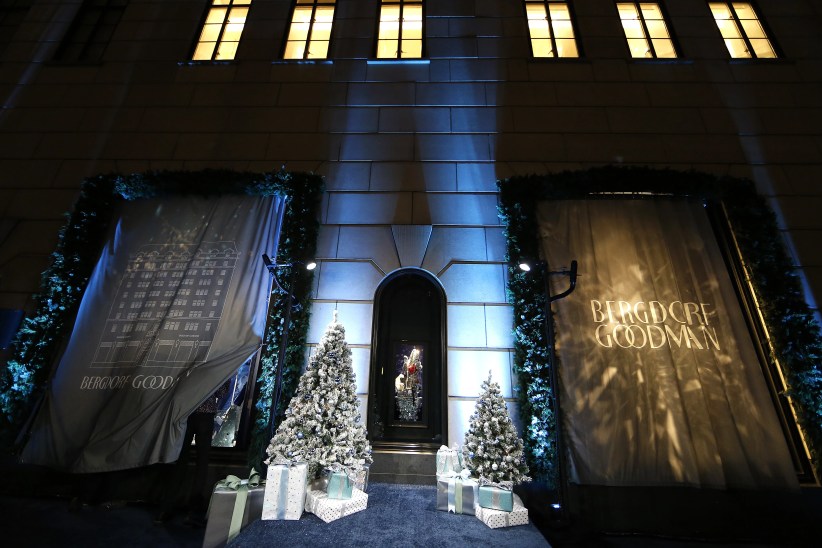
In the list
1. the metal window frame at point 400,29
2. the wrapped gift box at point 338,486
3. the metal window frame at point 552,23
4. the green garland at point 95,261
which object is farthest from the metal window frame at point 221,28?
the wrapped gift box at point 338,486

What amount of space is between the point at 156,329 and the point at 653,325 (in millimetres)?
6632

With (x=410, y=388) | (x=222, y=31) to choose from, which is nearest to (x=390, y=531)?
(x=410, y=388)

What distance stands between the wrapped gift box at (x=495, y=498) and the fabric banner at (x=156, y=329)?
327cm

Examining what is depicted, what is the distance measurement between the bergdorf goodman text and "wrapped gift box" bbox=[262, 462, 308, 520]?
391 cm

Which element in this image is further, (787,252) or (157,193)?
(157,193)

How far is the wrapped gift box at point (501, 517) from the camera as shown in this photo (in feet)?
11.1

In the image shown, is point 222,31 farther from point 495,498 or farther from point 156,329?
point 495,498

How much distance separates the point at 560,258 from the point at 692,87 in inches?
174

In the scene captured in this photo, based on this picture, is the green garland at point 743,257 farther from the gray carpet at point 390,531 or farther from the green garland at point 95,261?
the green garland at point 95,261

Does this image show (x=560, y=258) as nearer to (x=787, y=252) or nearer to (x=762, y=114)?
(x=787, y=252)

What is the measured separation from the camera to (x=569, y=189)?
5.63m

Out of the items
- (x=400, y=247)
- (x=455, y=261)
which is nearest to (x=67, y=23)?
(x=400, y=247)

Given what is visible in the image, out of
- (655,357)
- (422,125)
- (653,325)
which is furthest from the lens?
(422,125)

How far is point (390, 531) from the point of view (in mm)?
3236
